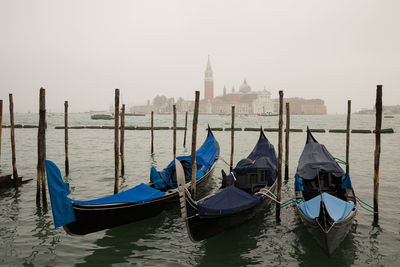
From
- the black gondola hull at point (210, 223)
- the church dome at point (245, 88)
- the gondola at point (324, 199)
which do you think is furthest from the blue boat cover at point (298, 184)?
the church dome at point (245, 88)

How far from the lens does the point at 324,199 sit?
525cm

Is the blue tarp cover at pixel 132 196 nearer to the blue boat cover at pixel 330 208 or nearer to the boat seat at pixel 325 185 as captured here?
the blue boat cover at pixel 330 208

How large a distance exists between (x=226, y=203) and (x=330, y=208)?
1.63m

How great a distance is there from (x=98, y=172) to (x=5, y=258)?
6326mm

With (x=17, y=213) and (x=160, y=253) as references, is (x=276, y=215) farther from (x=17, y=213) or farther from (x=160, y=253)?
(x=17, y=213)

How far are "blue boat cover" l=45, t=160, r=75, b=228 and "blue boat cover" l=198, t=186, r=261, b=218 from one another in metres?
1.95

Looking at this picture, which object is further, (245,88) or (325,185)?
(245,88)

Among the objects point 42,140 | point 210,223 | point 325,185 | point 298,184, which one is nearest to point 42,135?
point 42,140

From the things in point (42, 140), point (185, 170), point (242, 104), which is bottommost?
point (185, 170)

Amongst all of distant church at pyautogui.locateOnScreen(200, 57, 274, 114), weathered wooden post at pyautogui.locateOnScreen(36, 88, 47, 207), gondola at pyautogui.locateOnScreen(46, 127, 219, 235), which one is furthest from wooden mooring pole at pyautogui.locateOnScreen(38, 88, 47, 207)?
distant church at pyautogui.locateOnScreen(200, 57, 274, 114)

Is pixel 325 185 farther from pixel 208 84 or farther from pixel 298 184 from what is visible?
pixel 208 84

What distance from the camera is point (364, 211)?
6.77m

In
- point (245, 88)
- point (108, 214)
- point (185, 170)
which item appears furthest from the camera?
point (245, 88)

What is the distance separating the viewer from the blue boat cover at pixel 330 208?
482cm
